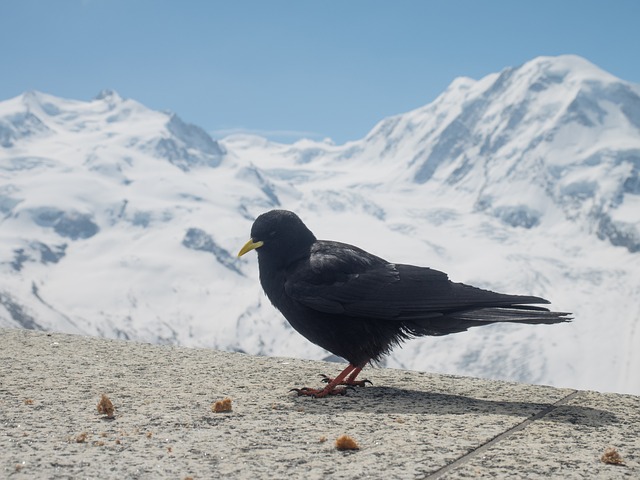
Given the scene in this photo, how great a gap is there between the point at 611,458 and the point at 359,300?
260 cm

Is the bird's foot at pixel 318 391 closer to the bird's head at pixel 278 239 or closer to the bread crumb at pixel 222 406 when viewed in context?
the bread crumb at pixel 222 406

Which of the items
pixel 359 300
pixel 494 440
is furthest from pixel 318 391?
pixel 494 440

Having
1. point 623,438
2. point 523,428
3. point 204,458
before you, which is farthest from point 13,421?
point 623,438

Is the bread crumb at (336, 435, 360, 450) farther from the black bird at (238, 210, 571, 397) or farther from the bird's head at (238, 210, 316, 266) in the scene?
the bird's head at (238, 210, 316, 266)

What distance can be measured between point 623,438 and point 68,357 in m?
5.66

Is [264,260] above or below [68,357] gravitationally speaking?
above

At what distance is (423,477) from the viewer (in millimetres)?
4297

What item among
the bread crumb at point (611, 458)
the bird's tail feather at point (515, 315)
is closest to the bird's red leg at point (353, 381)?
the bird's tail feather at point (515, 315)

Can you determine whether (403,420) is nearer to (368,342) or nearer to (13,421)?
(368,342)

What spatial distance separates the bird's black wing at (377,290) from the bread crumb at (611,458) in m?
1.73

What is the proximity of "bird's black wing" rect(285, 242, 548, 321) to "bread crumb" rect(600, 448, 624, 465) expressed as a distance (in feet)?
5.69

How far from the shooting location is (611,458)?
15.1 ft

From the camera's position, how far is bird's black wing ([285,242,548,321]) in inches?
254

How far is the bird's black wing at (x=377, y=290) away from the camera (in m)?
6.45
